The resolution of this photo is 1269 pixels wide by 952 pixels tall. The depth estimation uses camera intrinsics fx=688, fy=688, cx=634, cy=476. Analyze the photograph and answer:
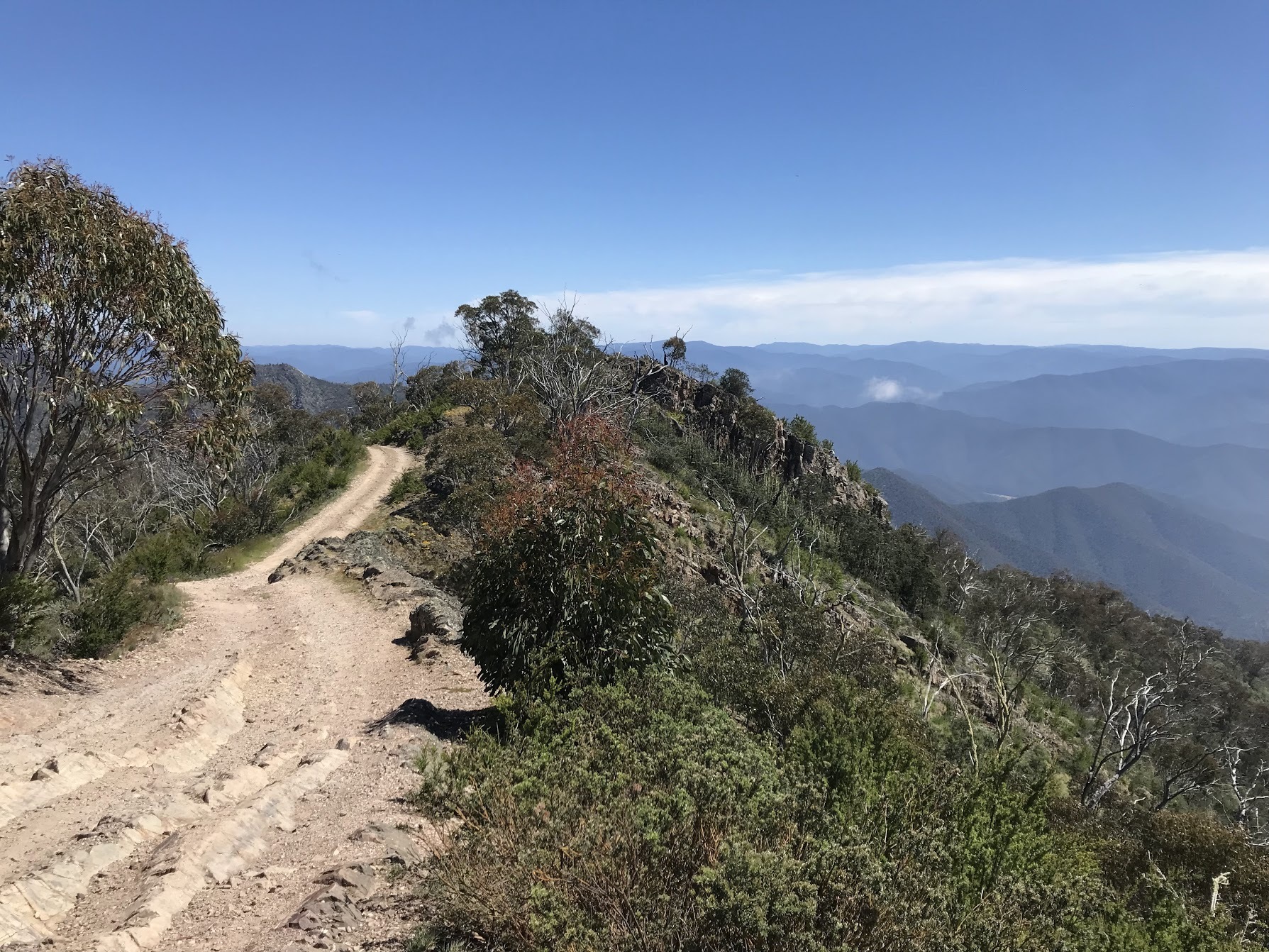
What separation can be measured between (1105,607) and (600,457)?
174ft

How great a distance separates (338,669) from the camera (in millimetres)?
11133

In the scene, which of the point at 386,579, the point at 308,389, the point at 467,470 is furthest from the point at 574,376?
the point at 308,389

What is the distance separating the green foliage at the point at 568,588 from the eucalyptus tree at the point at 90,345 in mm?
4601

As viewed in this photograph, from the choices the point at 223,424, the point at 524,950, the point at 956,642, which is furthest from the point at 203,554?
the point at 956,642

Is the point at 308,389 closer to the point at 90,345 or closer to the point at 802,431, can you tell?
the point at 802,431

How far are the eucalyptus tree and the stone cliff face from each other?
137 ft

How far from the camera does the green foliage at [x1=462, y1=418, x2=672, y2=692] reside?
7016 millimetres

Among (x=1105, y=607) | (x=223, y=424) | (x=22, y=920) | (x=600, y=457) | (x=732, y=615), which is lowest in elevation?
(x=1105, y=607)

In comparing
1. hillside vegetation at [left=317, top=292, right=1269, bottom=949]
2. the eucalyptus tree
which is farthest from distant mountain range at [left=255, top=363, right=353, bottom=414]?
hillside vegetation at [left=317, top=292, right=1269, bottom=949]

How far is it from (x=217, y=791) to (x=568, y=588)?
3.69m

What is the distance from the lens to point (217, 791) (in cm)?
634

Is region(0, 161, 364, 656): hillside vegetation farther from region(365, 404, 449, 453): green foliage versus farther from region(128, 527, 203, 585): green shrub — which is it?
region(365, 404, 449, 453): green foliage

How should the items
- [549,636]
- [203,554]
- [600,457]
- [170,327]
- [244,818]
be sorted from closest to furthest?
[244,818] → [549,636] → [170,327] → [600,457] → [203,554]

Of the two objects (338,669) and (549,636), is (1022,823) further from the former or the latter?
(338,669)
